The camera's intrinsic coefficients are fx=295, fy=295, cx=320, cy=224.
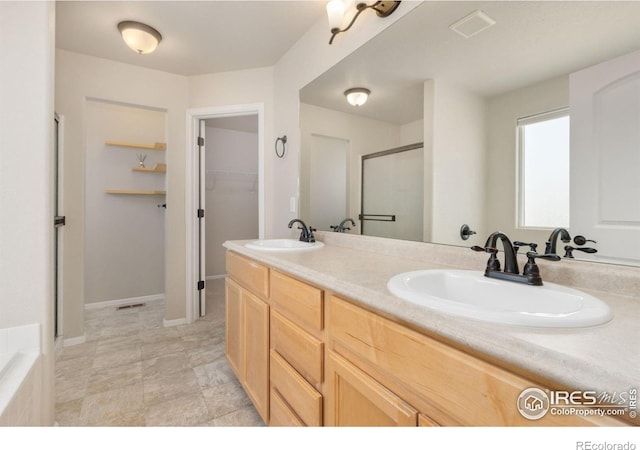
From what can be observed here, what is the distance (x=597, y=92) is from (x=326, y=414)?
1293 millimetres

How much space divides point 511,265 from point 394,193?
759 millimetres

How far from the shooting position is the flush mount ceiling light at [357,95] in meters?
1.65

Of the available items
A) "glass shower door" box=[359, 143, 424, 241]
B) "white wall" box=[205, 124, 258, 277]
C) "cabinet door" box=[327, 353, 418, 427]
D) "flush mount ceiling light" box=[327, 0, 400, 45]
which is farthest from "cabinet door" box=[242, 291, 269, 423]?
"white wall" box=[205, 124, 258, 277]

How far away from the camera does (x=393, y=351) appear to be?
73cm

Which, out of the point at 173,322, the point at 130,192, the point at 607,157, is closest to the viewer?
the point at 607,157

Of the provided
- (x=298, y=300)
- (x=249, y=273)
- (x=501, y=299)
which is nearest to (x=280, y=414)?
(x=298, y=300)

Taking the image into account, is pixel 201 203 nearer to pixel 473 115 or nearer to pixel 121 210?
pixel 121 210

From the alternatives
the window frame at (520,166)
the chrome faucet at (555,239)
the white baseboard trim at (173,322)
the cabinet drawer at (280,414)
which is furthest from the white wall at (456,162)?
the white baseboard trim at (173,322)

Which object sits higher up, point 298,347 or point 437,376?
point 437,376

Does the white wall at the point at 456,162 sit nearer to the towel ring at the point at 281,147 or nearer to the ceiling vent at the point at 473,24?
the ceiling vent at the point at 473,24

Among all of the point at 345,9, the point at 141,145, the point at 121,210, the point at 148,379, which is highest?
the point at 345,9

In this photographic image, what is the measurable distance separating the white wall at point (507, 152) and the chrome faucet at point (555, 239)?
20mm
